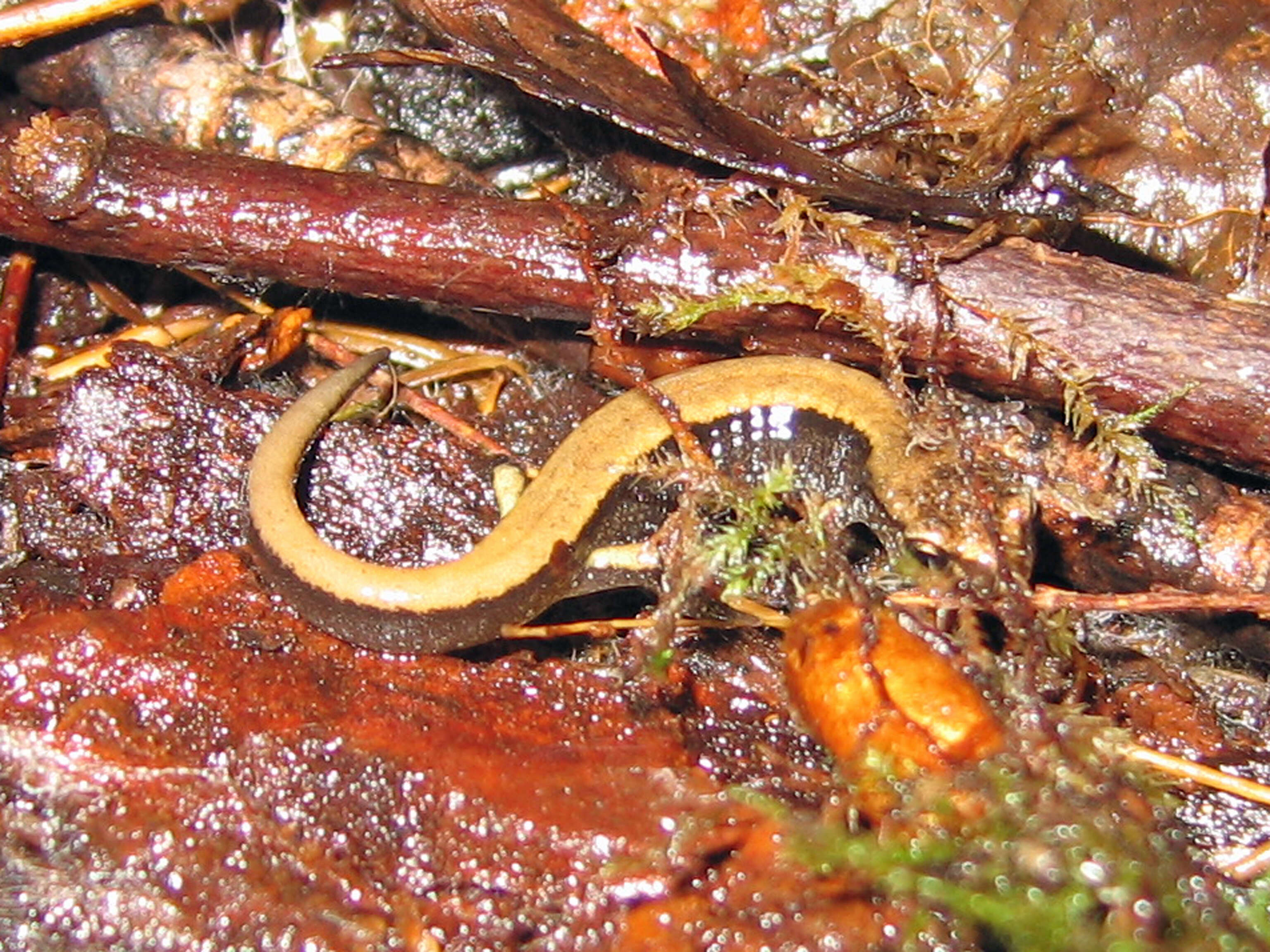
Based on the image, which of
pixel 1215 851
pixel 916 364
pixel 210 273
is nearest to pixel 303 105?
pixel 210 273

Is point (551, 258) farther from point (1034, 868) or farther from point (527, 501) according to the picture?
point (1034, 868)

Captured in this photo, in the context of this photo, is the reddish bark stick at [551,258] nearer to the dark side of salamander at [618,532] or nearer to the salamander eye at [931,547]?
the dark side of salamander at [618,532]

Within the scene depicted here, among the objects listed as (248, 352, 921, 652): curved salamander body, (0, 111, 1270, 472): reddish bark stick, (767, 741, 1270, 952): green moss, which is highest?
(0, 111, 1270, 472): reddish bark stick

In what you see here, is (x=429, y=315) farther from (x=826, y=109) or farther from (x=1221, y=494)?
(x=1221, y=494)

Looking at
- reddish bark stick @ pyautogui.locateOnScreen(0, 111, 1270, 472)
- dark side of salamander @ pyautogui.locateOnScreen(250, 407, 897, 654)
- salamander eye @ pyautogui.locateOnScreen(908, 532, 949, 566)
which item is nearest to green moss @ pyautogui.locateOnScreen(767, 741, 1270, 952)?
salamander eye @ pyautogui.locateOnScreen(908, 532, 949, 566)

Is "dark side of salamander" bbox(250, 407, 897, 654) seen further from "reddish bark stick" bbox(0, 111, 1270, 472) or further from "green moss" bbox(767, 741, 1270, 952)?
"green moss" bbox(767, 741, 1270, 952)

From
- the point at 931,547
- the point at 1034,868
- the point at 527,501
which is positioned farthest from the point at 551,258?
the point at 1034,868

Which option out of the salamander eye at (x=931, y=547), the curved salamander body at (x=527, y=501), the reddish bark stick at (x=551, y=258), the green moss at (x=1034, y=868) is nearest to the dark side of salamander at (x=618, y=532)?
the curved salamander body at (x=527, y=501)

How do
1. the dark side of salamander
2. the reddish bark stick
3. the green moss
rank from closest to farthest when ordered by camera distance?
the green moss < the dark side of salamander < the reddish bark stick
